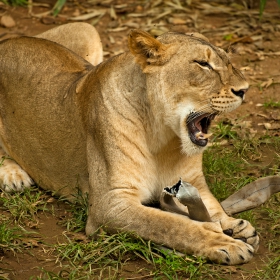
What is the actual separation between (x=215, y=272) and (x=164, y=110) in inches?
37.3

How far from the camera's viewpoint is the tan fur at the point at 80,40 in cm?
610

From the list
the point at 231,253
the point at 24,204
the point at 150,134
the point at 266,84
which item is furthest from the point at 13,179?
the point at 266,84

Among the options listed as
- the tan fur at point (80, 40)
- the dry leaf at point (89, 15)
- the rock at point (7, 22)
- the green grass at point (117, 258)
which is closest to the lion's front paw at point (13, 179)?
the green grass at point (117, 258)

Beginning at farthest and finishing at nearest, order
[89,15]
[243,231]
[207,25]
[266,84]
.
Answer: [89,15]
[207,25]
[266,84]
[243,231]

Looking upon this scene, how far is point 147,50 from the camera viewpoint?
14.4ft

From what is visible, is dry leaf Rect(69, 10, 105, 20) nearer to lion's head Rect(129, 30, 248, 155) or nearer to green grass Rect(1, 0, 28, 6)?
green grass Rect(1, 0, 28, 6)

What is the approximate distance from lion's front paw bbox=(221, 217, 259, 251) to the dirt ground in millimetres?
1987

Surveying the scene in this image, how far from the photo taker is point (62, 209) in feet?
16.4

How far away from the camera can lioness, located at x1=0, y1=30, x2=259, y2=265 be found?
13.9 feet

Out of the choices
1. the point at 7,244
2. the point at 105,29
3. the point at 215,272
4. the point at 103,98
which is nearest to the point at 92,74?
the point at 103,98

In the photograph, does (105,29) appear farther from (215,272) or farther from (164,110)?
(215,272)

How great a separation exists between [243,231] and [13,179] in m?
1.75

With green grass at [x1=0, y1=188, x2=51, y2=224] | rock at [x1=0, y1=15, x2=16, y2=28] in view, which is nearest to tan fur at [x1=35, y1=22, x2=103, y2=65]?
green grass at [x1=0, y1=188, x2=51, y2=224]

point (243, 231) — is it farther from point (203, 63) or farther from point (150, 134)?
point (203, 63)
